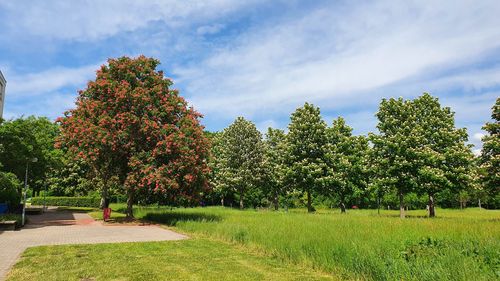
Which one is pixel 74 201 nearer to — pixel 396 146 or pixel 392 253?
pixel 396 146

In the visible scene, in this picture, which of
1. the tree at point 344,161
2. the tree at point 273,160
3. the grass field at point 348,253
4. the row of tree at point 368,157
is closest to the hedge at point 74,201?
the row of tree at point 368,157

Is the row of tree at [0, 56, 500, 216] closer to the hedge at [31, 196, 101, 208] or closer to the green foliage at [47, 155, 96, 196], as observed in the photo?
the green foliage at [47, 155, 96, 196]

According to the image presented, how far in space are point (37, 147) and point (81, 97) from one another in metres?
4.74

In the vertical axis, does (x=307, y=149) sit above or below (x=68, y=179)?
above

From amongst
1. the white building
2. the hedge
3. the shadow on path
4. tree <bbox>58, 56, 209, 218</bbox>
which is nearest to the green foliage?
the hedge

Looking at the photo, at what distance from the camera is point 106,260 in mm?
10914

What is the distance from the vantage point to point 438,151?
33.3 m

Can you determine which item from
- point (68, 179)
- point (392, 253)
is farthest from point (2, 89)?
point (392, 253)

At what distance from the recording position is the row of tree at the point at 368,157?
1221 inches

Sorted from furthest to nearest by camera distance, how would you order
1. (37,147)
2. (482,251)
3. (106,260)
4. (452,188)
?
(452,188), (37,147), (106,260), (482,251)

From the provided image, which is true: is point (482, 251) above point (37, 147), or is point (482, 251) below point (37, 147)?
below

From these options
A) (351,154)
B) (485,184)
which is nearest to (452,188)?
(485,184)

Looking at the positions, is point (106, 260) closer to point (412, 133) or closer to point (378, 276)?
point (378, 276)

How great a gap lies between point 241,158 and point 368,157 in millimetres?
16835
